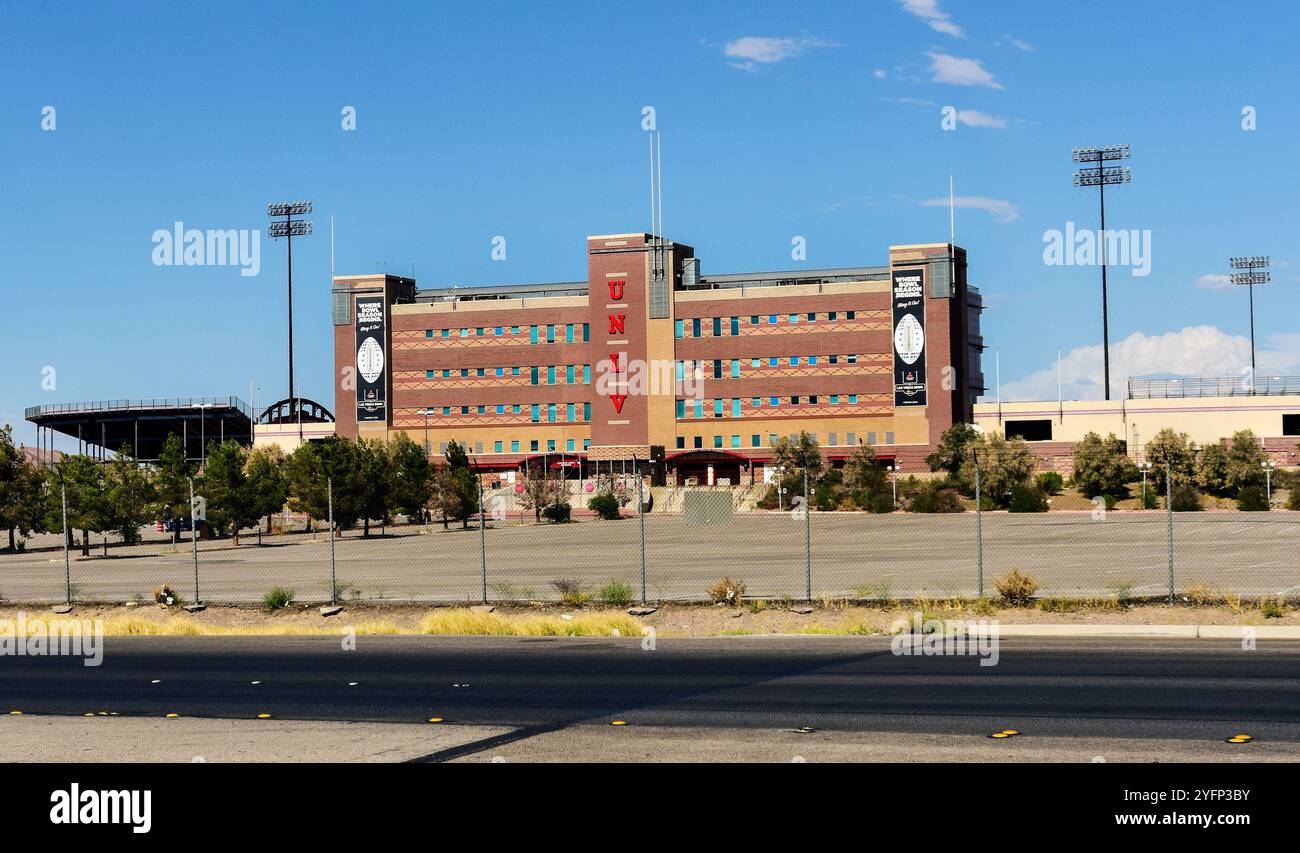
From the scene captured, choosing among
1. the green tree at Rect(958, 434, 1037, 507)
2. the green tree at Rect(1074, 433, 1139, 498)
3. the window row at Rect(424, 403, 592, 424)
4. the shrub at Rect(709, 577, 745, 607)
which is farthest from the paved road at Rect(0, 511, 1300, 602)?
the window row at Rect(424, 403, 592, 424)

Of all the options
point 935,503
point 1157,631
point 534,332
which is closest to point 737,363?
point 534,332

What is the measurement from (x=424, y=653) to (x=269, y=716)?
719 centimetres

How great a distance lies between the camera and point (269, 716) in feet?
51.5

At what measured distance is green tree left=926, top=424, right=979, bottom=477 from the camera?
104812mm

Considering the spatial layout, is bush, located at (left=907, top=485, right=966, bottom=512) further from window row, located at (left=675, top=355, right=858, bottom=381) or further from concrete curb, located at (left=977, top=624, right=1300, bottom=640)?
concrete curb, located at (left=977, top=624, right=1300, bottom=640)

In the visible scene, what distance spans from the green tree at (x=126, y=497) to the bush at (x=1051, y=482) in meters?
57.2

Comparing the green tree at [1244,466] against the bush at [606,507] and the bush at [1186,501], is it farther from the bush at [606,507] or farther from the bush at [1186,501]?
the bush at [606,507]

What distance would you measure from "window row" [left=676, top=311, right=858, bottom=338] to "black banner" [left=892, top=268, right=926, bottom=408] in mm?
4205

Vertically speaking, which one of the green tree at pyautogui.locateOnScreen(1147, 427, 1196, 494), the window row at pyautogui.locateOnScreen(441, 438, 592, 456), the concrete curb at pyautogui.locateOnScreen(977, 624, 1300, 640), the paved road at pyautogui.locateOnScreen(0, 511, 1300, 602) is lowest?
the paved road at pyautogui.locateOnScreen(0, 511, 1300, 602)

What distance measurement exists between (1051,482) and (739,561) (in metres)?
56.0

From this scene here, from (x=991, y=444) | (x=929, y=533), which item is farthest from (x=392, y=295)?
(x=929, y=533)

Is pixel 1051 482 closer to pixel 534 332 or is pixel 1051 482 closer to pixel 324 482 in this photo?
pixel 534 332

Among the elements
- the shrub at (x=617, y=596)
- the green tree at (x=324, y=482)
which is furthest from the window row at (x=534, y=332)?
the shrub at (x=617, y=596)
